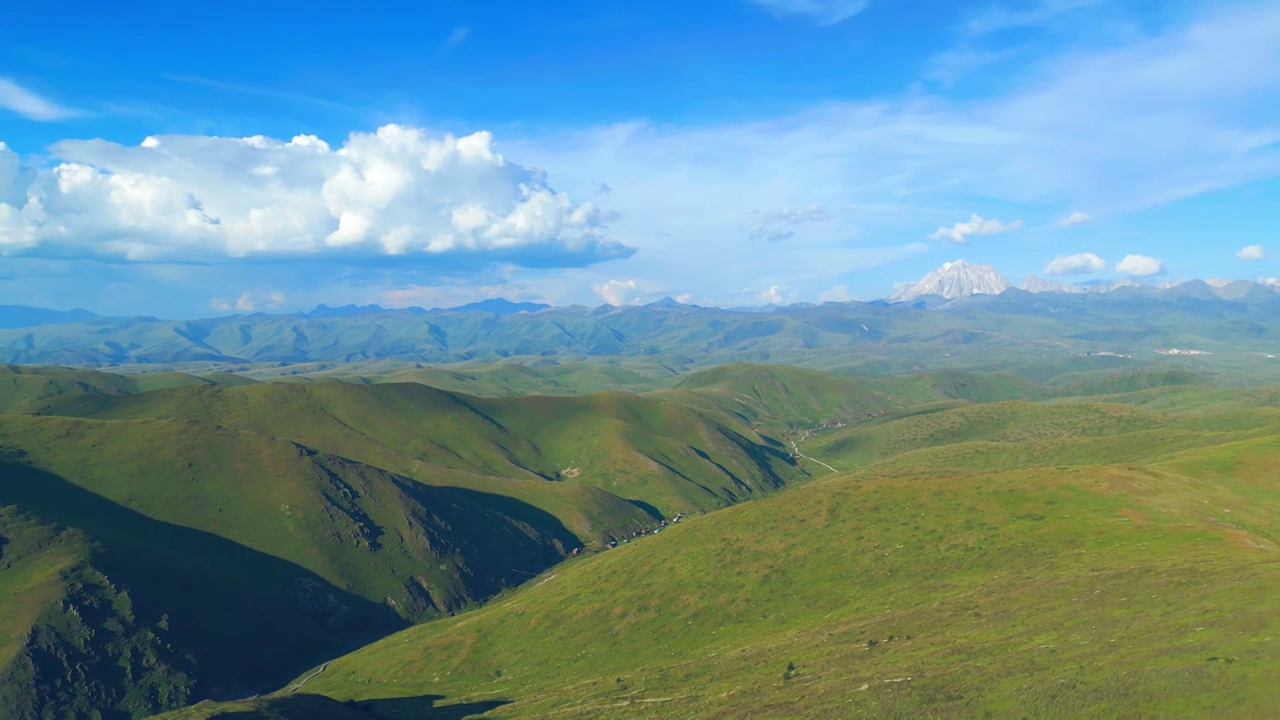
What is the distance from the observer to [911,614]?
235 ft

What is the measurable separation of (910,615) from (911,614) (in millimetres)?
449

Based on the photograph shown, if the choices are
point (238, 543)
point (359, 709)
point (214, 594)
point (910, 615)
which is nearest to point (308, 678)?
point (214, 594)

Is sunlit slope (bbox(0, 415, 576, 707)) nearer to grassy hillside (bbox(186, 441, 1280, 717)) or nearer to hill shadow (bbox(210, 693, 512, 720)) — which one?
grassy hillside (bbox(186, 441, 1280, 717))

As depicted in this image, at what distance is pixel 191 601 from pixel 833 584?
101085 millimetres

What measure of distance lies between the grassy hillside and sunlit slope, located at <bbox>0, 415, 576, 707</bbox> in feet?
63.1

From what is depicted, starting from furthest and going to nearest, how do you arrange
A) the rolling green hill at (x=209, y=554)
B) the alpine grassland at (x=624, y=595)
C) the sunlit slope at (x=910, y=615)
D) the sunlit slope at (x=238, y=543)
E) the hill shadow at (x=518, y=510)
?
the hill shadow at (x=518, y=510) → the sunlit slope at (x=238, y=543) → the rolling green hill at (x=209, y=554) → the alpine grassland at (x=624, y=595) → the sunlit slope at (x=910, y=615)

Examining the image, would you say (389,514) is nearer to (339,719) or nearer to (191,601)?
(191,601)

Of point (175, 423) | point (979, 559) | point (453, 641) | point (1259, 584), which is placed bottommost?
point (453, 641)

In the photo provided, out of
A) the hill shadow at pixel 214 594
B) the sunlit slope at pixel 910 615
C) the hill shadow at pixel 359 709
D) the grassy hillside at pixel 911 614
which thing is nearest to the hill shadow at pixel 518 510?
the hill shadow at pixel 214 594

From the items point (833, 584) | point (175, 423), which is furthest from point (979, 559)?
point (175, 423)

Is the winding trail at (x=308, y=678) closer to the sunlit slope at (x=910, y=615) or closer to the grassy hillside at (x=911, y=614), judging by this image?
the grassy hillside at (x=911, y=614)

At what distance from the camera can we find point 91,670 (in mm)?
96938

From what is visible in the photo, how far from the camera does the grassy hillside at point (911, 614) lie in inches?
1748

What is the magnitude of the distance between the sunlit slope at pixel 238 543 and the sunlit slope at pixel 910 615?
17848mm
